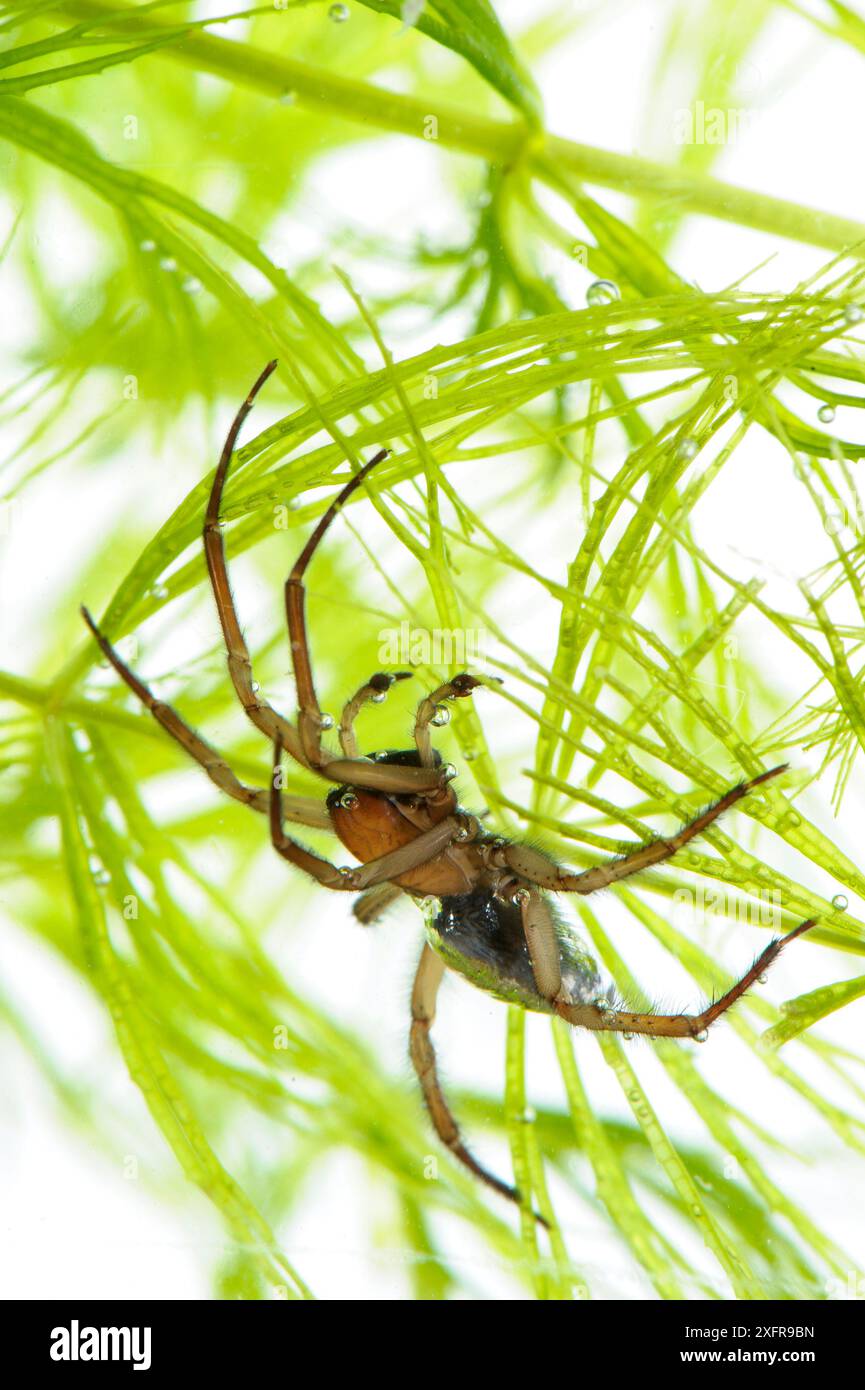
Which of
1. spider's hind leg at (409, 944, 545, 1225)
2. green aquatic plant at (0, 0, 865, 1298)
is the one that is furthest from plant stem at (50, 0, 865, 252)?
spider's hind leg at (409, 944, 545, 1225)

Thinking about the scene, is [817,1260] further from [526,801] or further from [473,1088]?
[526,801]

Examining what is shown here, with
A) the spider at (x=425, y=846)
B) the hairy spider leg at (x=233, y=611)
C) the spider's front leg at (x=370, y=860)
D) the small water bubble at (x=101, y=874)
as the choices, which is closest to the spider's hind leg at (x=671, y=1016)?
the spider at (x=425, y=846)

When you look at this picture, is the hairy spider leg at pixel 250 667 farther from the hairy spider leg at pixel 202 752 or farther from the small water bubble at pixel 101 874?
the small water bubble at pixel 101 874

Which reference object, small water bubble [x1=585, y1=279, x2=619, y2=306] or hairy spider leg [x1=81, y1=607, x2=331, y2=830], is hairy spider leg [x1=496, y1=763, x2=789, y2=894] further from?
small water bubble [x1=585, y1=279, x2=619, y2=306]

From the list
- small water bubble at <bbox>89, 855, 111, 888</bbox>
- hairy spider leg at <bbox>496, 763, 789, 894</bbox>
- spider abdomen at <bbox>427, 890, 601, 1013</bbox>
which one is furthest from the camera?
small water bubble at <bbox>89, 855, 111, 888</bbox>

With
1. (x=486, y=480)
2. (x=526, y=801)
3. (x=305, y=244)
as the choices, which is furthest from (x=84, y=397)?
(x=526, y=801)

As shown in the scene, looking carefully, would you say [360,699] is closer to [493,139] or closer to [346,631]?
[346,631]
